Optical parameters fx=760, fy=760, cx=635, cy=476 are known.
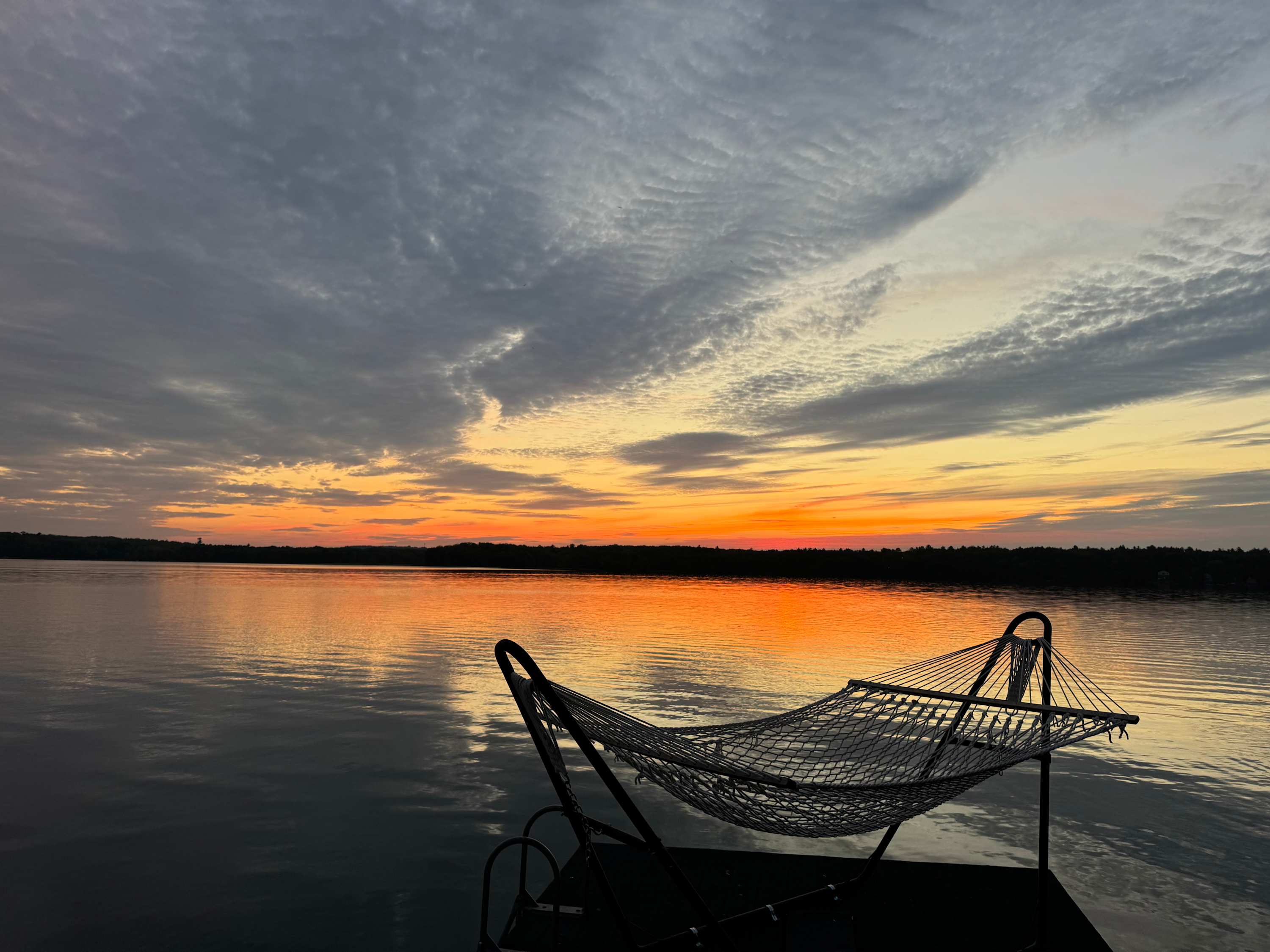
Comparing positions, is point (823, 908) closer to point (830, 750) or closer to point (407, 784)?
point (830, 750)

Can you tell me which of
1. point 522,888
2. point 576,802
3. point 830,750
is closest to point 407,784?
point 522,888

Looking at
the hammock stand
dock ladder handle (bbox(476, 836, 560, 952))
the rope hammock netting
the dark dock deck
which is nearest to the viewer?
the hammock stand

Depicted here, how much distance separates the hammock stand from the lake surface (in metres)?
1.23

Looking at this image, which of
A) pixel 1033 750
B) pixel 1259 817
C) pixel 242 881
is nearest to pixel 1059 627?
pixel 1259 817

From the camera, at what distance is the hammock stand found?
377 centimetres

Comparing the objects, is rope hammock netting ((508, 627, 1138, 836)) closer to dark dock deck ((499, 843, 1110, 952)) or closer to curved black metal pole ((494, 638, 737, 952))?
curved black metal pole ((494, 638, 737, 952))

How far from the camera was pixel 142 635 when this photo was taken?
24.8m

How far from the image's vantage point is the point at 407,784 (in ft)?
30.5

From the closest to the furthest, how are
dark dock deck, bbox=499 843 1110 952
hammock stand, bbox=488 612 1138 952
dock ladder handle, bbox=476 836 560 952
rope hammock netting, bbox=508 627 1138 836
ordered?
hammock stand, bbox=488 612 1138 952 → rope hammock netting, bbox=508 627 1138 836 → dock ladder handle, bbox=476 836 560 952 → dark dock deck, bbox=499 843 1110 952

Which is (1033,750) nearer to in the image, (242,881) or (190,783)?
(242,881)

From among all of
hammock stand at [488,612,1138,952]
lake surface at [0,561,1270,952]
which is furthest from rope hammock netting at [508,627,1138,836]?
lake surface at [0,561,1270,952]

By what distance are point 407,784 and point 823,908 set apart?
5.71 metres

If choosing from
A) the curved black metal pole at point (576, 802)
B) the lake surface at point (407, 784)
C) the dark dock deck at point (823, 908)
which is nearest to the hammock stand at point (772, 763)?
the curved black metal pole at point (576, 802)

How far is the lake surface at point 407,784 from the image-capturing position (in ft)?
19.7
